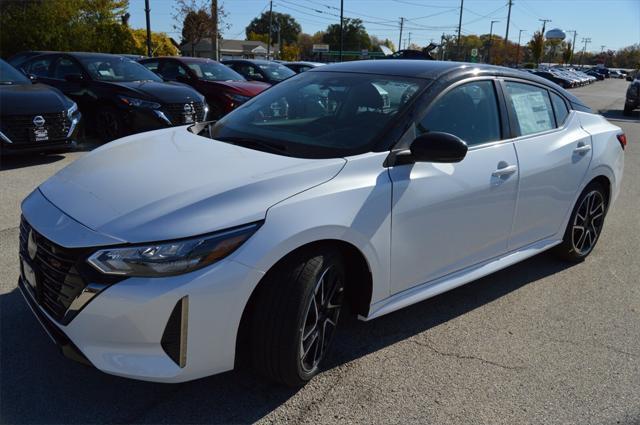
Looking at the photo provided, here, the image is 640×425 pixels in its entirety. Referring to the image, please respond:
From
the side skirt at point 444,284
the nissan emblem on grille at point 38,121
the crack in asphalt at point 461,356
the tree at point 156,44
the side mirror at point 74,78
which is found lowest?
the crack in asphalt at point 461,356

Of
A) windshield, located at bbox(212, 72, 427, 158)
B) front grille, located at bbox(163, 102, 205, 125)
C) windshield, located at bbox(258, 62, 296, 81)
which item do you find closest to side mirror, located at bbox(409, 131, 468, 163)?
windshield, located at bbox(212, 72, 427, 158)

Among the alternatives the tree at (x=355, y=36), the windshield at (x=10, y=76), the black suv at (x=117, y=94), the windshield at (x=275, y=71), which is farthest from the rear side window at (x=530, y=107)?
the tree at (x=355, y=36)

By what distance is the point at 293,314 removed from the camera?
2.43 meters

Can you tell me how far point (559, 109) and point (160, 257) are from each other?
3407 mm

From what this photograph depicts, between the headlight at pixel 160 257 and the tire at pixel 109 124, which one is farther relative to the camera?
the tire at pixel 109 124

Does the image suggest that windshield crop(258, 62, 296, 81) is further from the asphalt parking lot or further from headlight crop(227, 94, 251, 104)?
→ the asphalt parking lot

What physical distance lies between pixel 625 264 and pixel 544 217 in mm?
1326

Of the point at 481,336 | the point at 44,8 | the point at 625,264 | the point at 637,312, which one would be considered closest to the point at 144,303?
the point at 481,336

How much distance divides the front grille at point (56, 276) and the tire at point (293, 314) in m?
0.76

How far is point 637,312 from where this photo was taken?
376cm

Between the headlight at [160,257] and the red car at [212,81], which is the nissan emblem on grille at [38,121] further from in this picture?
the headlight at [160,257]

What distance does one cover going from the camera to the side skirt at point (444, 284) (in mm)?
2932

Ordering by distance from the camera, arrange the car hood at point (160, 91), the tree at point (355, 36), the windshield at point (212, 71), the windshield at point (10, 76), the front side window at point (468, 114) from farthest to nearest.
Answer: the tree at point (355, 36)
the windshield at point (212, 71)
the car hood at point (160, 91)
the windshield at point (10, 76)
the front side window at point (468, 114)

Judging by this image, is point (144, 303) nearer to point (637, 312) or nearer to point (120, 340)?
point (120, 340)
